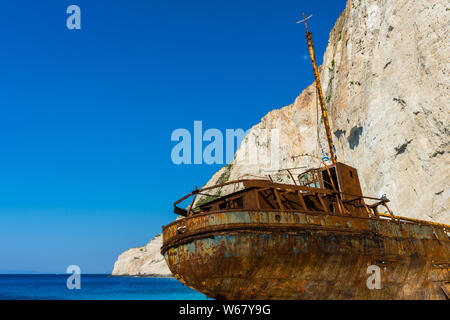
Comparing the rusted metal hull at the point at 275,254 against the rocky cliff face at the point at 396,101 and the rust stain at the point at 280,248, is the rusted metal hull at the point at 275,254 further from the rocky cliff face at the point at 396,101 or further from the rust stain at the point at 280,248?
the rocky cliff face at the point at 396,101

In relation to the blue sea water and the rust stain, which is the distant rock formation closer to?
the blue sea water

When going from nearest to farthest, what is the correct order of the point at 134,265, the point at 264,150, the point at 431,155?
the point at 431,155 < the point at 264,150 < the point at 134,265

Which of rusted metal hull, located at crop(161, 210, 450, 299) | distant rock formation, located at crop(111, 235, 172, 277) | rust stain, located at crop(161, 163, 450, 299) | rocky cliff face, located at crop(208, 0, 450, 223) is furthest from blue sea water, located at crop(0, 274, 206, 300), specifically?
rusted metal hull, located at crop(161, 210, 450, 299)

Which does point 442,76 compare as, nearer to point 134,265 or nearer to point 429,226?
point 429,226

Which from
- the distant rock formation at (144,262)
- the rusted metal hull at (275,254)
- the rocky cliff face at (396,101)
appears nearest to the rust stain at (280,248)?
the rusted metal hull at (275,254)

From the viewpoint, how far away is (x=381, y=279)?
13.1 m

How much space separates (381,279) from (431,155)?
51.6 ft

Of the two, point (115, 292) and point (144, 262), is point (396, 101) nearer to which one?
point (115, 292)

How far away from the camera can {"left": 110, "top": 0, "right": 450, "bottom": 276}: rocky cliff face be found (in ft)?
80.9

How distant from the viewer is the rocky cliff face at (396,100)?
24656mm

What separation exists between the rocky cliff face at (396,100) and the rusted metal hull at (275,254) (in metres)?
14.7

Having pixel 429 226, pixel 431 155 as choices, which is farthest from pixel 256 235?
pixel 431 155

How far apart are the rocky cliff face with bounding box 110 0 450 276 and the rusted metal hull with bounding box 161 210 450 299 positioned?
14.7m

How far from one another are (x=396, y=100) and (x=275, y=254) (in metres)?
24.1
